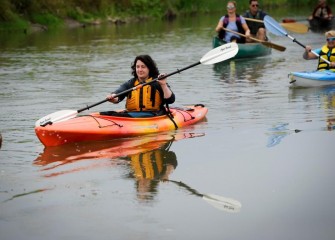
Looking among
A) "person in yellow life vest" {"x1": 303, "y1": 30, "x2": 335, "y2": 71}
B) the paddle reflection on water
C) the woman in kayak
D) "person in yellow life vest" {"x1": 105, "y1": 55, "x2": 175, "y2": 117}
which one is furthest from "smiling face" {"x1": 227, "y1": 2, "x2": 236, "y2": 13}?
"person in yellow life vest" {"x1": 105, "y1": 55, "x2": 175, "y2": 117}

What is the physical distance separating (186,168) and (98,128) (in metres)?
1.59

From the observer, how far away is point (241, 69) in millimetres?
17203

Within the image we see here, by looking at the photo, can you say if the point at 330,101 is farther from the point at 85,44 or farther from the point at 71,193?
the point at 85,44

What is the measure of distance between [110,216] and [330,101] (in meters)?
6.38

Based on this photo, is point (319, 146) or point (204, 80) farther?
point (204, 80)

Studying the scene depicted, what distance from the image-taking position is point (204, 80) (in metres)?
15.5

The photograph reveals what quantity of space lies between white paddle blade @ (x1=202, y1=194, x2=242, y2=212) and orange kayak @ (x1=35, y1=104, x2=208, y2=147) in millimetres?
2611

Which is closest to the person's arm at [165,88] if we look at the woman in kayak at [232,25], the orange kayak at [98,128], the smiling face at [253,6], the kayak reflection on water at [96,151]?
the orange kayak at [98,128]

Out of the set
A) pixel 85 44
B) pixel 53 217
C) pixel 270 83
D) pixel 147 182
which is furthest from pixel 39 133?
pixel 85 44

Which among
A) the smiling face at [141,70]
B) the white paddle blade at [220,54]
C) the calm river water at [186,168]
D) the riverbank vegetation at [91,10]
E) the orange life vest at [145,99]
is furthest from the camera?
the riverbank vegetation at [91,10]

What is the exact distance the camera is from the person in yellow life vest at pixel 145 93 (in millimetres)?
9836

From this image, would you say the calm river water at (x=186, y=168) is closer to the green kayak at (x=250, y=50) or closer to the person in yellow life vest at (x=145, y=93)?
the person in yellow life vest at (x=145, y=93)

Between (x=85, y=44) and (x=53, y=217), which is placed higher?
(x=53, y=217)

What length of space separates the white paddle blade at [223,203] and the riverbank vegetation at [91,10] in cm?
2303
